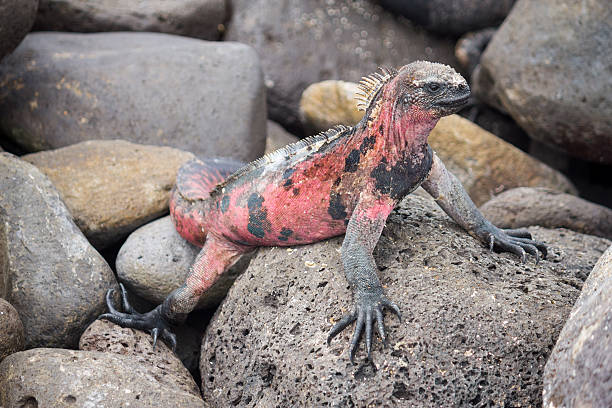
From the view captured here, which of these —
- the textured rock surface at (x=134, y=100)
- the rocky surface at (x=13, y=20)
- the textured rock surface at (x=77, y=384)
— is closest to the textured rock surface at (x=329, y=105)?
the textured rock surface at (x=134, y=100)

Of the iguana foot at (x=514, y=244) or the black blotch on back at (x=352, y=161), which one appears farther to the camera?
the iguana foot at (x=514, y=244)

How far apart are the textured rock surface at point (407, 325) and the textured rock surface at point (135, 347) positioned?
0.50ft

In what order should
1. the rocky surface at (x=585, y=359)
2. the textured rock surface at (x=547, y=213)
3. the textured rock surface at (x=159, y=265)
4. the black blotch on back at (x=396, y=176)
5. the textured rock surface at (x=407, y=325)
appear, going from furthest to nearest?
the textured rock surface at (x=547, y=213), the textured rock surface at (x=159, y=265), the black blotch on back at (x=396, y=176), the textured rock surface at (x=407, y=325), the rocky surface at (x=585, y=359)

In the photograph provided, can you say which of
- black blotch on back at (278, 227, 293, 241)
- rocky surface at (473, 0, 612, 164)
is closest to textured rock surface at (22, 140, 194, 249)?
black blotch on back at (278, 227, 293, 241)

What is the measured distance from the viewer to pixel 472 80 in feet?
21.2

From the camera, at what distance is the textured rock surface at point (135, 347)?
11.2 feet

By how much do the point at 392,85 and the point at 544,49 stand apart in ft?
9.42

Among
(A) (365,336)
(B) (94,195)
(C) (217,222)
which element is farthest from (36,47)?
(A) (365,336)

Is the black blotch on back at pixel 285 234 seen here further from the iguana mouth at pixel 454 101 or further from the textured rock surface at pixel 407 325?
the iguana mouth at pixel 454 101

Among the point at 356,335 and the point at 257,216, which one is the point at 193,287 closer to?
the point at 257,216

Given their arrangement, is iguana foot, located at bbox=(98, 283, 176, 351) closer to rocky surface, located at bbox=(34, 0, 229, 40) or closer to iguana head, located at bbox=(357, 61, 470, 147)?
iguana head, located at bbox=(357, 61, 470, 147)

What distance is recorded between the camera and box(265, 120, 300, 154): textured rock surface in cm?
602

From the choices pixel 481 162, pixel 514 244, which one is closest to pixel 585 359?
pixel 514 244

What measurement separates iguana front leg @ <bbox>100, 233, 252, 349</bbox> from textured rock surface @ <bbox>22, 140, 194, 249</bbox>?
25.6 inches
